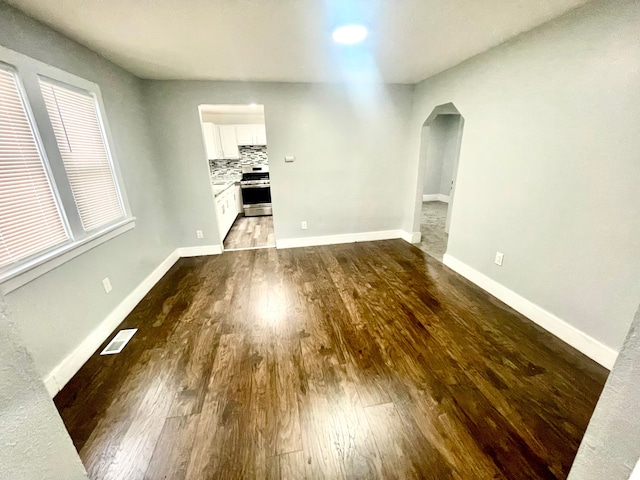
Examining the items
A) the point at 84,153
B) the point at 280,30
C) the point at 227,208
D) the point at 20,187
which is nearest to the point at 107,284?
the point at 20,187

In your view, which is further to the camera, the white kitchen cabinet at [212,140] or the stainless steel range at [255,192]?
the stainless steel range at [255,192]

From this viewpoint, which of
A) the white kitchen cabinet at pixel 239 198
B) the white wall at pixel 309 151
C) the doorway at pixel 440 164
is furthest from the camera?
the doorway at pixel 440 164

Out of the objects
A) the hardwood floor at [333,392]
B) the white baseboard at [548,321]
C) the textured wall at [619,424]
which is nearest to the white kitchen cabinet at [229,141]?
the hardwood floor at [333,392]

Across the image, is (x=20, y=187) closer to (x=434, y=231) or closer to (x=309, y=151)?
(x=309, y=151)

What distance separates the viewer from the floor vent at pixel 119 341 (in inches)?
79.1

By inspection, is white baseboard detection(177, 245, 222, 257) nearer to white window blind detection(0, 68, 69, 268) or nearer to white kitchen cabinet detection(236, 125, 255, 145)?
white window blind detection(0, 68, 69, 268)

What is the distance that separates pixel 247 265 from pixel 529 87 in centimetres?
340

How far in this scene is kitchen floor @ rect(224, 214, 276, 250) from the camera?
4.32m

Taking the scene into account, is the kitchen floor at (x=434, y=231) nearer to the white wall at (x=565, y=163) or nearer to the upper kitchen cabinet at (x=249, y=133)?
the white wall at (x=565, y=163)

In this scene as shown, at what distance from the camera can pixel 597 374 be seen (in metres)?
1.71

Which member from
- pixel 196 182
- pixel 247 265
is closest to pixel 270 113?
pixel 196 182

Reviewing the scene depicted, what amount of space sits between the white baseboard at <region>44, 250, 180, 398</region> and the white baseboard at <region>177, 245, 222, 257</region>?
76 cm

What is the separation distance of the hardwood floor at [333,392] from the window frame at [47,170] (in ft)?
2.56

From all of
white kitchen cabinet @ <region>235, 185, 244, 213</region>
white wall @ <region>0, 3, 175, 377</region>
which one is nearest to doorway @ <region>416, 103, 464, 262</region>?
white kitchen cabinet @ <region>235, 185, 244, 213</region>
